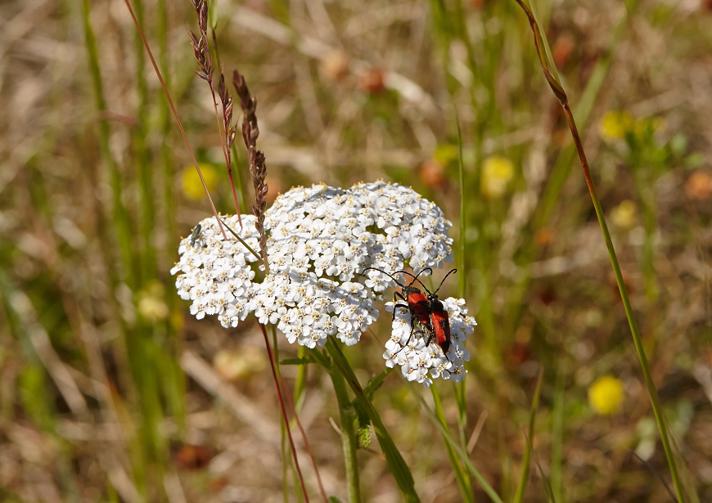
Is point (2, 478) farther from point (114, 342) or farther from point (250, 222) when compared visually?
point (250, 222)

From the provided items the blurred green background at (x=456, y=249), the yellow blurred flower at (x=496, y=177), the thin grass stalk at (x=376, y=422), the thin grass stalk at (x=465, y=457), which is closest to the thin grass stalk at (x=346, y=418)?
the thin grass stalk at (x=376, y=422)

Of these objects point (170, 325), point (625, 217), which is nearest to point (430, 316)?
point (170, 325)

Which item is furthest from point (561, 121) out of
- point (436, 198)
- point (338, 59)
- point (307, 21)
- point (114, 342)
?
point (114, 342)

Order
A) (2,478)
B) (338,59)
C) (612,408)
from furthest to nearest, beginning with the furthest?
1. (338,59)
2. (2,478)
3. (612,408)

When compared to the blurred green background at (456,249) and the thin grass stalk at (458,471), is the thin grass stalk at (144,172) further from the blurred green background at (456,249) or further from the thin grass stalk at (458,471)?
the thin grass stalk at (458,471)

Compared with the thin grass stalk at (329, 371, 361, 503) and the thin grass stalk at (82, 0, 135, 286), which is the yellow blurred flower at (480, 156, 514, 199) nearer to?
the thin grass stalk at (82, 0, 135, 286)

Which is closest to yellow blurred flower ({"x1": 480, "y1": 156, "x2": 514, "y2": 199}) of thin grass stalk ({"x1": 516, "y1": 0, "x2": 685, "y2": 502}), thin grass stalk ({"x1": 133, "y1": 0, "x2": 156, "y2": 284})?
thin grass stalk ({"x1": 133, "y1": 0, "x2": 156, "y2": 284})
